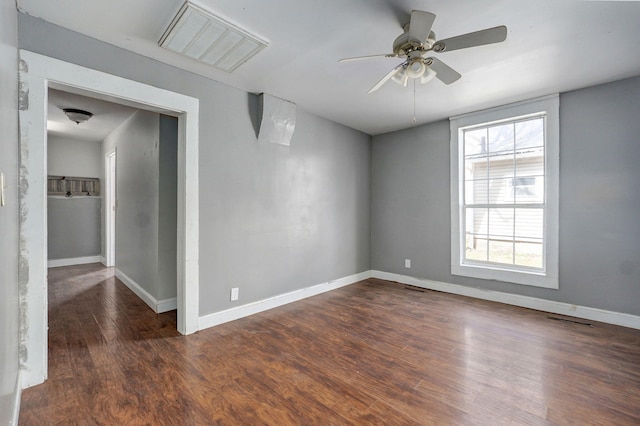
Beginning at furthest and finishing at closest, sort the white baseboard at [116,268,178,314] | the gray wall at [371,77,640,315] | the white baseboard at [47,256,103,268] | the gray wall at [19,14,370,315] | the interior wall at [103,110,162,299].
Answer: the white baseboard at [47,256,103,268] < the interior wall at [103,110,162,299] < the white baseboard at [116,268,178,314] < the gray wall at [371,77,640,315] < the gray wall at [19,14,370,315]

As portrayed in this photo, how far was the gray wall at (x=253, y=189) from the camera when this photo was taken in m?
2.30

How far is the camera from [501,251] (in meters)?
3.66

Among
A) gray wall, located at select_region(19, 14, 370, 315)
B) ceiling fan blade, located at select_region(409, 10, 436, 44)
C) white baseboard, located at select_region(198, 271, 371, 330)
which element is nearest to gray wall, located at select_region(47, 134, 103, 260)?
gray wall, located at select_region(19, 14, 370, 315)

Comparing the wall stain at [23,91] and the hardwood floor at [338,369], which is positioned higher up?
the wall stain at [23,91]

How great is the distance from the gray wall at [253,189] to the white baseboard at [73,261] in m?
4.57

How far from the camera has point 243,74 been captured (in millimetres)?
2684

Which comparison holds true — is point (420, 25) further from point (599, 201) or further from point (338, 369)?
point (599, 201)

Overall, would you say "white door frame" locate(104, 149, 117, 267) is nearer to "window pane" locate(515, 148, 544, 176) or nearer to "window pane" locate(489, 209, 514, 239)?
"window pane" locate(489, 209, 514, 239)

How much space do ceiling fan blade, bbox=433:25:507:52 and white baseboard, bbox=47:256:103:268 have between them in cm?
692

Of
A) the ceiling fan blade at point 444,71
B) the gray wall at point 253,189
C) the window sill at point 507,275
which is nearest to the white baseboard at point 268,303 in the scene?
the gray wall at point 253,189

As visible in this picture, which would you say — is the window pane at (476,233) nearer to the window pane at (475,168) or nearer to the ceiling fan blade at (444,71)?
the window pane at (475,168)

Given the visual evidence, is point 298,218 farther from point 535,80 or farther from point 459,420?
point 535,80

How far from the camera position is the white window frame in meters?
3.20

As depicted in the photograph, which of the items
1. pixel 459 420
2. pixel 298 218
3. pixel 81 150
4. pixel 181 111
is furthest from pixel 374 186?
pixel 81 150
